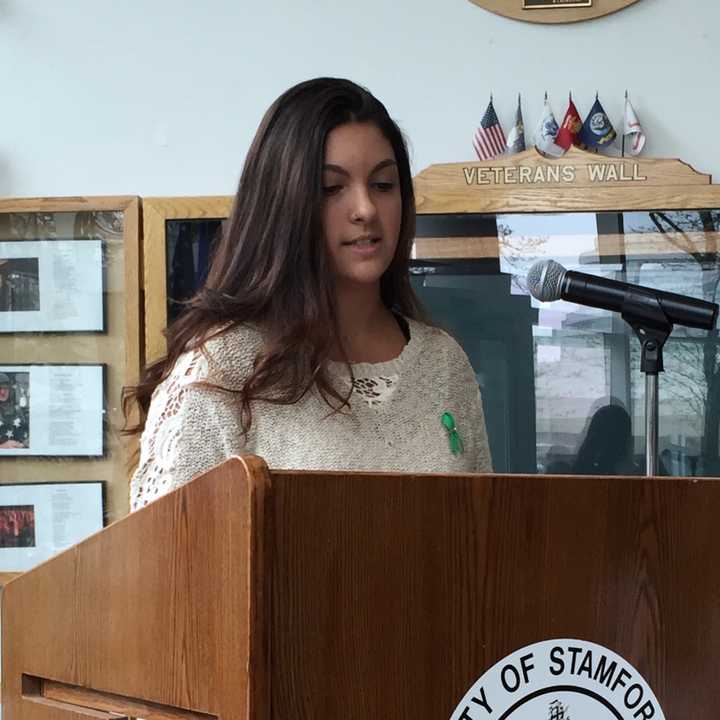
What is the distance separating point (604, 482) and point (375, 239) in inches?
20.8

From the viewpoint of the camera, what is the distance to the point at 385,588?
1.82 feet

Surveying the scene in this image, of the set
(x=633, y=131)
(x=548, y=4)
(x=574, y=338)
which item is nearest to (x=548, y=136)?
(x=633, y=131)

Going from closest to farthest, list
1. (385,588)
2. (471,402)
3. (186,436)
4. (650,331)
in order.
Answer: (385,588)
(186,436)
(650,331)
(471,402)

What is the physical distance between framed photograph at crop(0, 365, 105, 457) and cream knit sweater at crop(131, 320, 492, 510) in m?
0.98

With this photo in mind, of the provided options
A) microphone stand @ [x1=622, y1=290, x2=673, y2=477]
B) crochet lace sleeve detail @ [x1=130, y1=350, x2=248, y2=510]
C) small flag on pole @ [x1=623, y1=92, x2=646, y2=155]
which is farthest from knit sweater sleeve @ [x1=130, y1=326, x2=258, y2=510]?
small flag on pole @ [x1=623, y1=92, x2=646, y2=155]

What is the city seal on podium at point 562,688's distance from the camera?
58 cm

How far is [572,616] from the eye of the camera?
60cm

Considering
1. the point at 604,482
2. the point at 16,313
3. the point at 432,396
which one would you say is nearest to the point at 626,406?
the point at 432,396

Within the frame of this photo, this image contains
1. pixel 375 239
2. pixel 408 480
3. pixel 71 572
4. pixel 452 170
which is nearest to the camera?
pixel 408 480

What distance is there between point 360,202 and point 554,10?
105 cm

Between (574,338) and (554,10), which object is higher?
(554,10)

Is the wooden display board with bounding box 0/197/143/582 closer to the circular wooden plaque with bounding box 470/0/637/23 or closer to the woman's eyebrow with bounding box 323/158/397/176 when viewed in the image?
the circular wooden plaque with bounding box 470/0/637/23

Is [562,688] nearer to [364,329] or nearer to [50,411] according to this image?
[364,329]

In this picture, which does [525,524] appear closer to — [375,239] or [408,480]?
[408,480]
